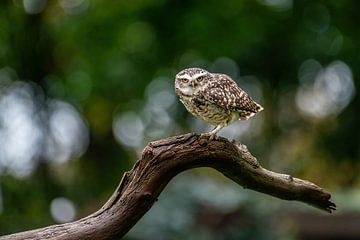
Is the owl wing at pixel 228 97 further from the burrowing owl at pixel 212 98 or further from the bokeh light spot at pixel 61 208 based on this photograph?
the bokeh light spot at pixel 61 208

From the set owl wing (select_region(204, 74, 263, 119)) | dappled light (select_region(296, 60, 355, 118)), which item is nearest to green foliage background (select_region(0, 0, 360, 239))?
dappled light (select_region(296, 60, 355, 118))

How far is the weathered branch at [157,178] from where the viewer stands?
14.3 ft

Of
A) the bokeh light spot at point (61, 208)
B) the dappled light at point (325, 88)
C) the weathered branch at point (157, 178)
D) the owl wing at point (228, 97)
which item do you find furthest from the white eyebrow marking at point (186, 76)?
the dappled light at point (325, 88)

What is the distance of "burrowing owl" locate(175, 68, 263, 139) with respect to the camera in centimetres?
448

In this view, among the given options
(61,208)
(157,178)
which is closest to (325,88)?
(61,208)

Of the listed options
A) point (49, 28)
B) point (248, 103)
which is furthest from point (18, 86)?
point (248, 103)

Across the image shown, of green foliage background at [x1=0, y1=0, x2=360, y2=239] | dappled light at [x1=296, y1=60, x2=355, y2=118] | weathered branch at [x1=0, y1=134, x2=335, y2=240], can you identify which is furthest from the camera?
dappled light at [x1=296, y1=60, x2=355, y2=118]

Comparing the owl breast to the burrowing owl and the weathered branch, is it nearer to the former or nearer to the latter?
the burrowing owl

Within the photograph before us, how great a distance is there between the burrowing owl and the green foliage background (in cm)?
797

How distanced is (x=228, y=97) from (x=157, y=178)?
0.55 metres

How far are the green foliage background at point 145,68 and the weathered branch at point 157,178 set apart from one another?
8.02 meters

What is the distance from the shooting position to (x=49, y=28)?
545 inches

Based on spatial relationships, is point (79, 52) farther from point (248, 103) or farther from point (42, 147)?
point (248, 103)

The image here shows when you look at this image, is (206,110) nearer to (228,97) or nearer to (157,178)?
(228,97)
